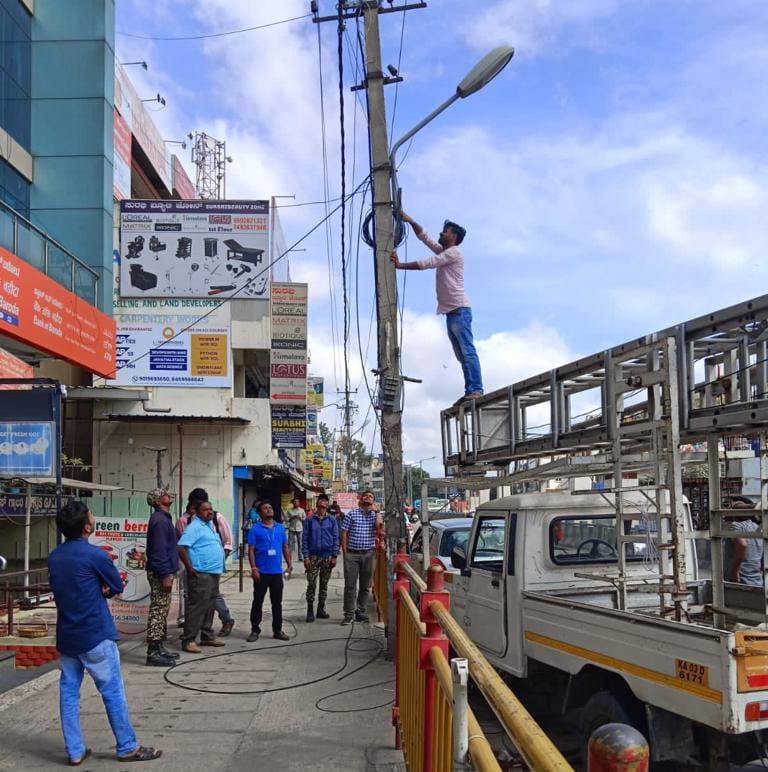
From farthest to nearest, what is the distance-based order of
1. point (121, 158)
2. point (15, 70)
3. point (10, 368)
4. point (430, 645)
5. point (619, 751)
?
point (121, 158) → point (15, 70) → point (10, 368) → point (430, 645) → point (619, 751)

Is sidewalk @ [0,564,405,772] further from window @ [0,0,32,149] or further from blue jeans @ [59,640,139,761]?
window @ [0,0,32,149]

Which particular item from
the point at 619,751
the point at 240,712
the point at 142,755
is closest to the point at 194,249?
the point at 240,712

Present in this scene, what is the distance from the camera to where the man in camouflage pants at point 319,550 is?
37.2 feet

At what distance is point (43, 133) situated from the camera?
19.0m

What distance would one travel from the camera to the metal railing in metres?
1.88

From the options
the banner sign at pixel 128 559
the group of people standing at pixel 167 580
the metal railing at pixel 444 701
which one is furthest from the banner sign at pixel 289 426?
the metal railing at pixel 444 701

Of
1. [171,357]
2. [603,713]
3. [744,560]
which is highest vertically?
[171,357]

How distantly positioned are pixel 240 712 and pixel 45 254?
38.3 ft

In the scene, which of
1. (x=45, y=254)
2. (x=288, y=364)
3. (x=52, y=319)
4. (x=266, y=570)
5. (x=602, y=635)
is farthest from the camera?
(x=288, y=364)

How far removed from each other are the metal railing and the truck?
1.12 metres

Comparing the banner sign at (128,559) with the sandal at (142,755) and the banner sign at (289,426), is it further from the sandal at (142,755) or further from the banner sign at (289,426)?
the banner sign at (289,426)

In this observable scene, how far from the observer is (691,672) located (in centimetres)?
385

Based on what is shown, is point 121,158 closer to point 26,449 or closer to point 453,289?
point 26,449

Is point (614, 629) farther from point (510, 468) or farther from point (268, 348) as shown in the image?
point (268, 348)
